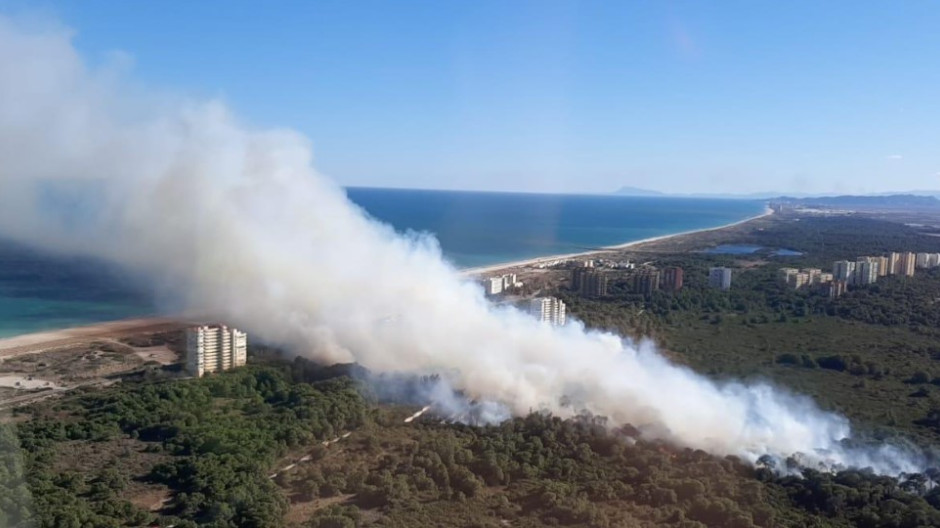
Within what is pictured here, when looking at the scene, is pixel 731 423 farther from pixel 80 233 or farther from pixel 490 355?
pixel 80 233

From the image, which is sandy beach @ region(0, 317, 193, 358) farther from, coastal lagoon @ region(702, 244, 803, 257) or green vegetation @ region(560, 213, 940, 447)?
coastal lagoon @ region(702, 244, 803, 257)

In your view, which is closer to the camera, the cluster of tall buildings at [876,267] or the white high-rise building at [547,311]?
the white high-rise building at [547,311]

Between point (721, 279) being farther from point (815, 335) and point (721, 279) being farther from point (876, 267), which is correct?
point (815, 335)

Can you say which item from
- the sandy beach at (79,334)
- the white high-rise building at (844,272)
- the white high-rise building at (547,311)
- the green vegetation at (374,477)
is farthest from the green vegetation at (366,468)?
the white high-rise building at (844,272)

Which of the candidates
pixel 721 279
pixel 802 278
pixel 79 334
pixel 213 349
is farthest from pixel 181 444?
pixel 802 278

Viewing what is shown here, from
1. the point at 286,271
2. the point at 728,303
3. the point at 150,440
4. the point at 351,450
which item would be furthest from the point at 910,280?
the point at 150,440

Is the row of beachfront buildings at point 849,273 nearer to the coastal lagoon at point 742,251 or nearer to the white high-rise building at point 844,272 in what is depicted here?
the white high-rise building at point 844,272

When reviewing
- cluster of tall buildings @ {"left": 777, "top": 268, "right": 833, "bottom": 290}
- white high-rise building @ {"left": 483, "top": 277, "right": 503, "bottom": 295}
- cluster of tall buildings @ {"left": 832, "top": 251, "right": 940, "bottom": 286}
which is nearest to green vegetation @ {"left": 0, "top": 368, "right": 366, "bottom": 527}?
white high-rise building @ {"left": 483, "top": 277, "right": 503, "bottom": 295}
